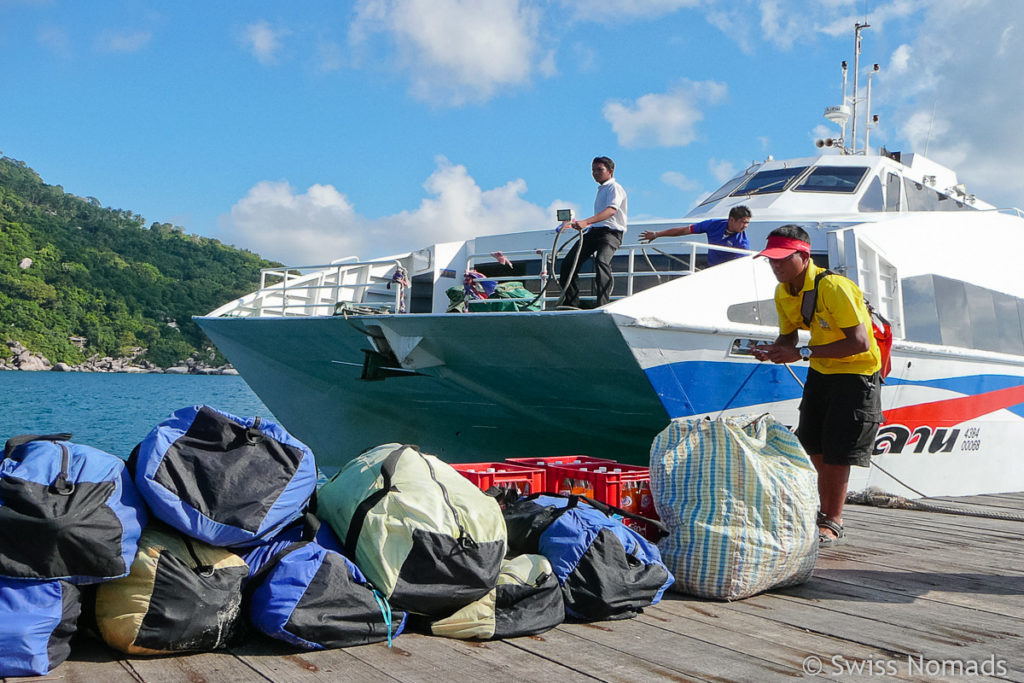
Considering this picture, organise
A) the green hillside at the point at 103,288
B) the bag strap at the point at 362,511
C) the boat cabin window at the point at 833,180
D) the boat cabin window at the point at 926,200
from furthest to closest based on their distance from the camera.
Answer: the green hillside at the point at 103,288
the boat cabin window at the point at 926,200
the boat cabin window at the point at 833,180
the bag strap at the point at 362,511

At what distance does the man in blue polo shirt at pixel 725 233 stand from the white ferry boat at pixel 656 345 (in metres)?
0.19

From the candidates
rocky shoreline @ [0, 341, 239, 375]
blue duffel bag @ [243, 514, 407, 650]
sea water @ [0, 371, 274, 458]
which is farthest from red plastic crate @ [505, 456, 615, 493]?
rocky shoreline @ [0, 341, 239, 375]

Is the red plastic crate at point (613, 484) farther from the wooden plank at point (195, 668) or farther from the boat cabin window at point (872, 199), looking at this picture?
the boat cabin window at point (872, 199)

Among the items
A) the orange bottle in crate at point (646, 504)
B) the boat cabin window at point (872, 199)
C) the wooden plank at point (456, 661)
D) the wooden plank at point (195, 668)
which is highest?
the boat cabin window at point (872, 199)

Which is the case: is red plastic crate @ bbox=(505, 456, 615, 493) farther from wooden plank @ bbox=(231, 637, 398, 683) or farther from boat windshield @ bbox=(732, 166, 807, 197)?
boat windshield @ bbox=(732, 166, 807, 197)

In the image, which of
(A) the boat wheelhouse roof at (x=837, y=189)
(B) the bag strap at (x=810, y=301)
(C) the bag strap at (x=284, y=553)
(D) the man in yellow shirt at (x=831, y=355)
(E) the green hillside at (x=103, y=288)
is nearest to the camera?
(C) the bag strap at (x=284, y=553)

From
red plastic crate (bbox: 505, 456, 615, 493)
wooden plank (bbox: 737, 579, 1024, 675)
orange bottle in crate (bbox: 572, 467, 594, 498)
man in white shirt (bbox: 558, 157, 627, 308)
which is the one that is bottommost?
wooden plank (bbox: 737, 579, 1024, 675)

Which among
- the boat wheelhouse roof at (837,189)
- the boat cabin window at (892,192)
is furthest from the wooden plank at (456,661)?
the boat cabin window at (892,192)

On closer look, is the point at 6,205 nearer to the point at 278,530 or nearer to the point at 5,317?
the point at 5,317

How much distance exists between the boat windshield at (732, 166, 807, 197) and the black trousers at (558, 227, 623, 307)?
13.7ft

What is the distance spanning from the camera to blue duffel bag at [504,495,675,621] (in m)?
3.29

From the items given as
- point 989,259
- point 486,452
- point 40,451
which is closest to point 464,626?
point 40,451

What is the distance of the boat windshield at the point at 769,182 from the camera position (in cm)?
1048

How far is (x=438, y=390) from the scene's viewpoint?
834 centimetres
